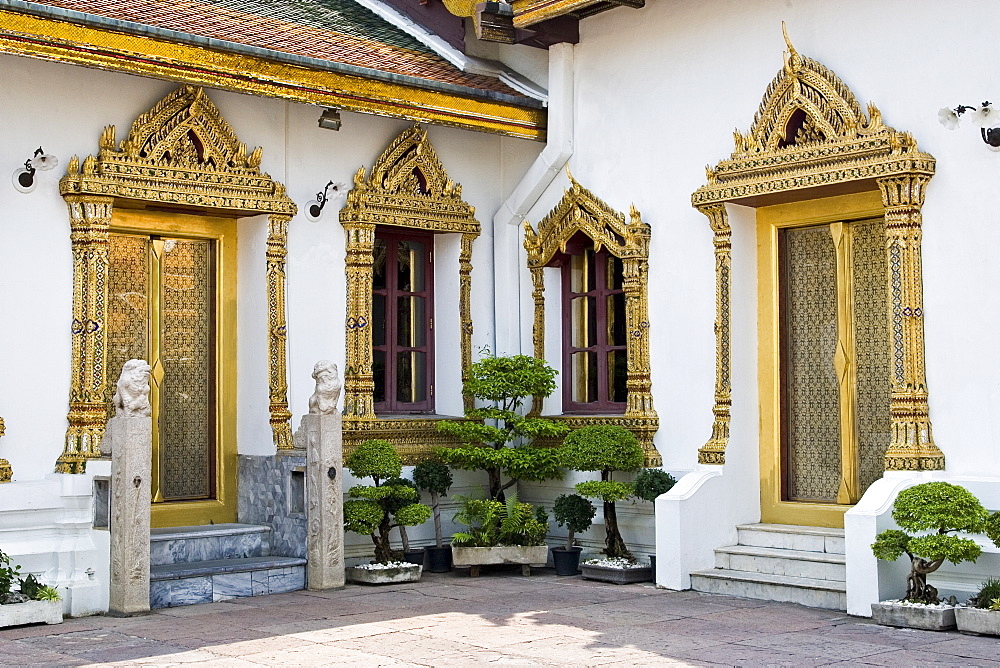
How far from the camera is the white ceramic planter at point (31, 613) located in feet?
26.6

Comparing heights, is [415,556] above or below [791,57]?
below

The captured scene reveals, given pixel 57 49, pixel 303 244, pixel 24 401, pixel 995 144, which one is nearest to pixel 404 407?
pixel 303 244

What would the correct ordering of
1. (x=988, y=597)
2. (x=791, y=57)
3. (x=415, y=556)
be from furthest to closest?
(x=415, y=556)
(x=791, y=57)
(x=988, y=597)

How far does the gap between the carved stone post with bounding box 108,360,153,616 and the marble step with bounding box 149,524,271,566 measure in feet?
1.69

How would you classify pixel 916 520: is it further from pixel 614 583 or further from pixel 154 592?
pixel 154 592

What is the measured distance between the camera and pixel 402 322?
448 inches

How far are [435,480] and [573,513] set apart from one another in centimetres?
113

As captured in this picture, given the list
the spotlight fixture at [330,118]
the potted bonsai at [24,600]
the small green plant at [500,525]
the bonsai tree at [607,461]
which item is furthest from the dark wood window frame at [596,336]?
the potted bonsai at [24,600]

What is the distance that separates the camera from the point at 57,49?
28.2 ft

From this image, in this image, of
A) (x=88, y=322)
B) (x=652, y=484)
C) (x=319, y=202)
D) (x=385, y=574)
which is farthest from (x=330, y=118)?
(x=652, y=484)

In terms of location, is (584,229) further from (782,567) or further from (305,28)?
(782,567)

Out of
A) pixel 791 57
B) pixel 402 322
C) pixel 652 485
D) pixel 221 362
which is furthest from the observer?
pixel 402 322

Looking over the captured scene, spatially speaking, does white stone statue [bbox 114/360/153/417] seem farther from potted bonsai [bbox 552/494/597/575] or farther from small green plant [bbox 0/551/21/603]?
potted bonsai [bbox 552/494/597/575]

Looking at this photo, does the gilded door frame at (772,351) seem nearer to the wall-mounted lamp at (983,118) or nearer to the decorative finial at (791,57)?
the decorative finial at (791,57)
